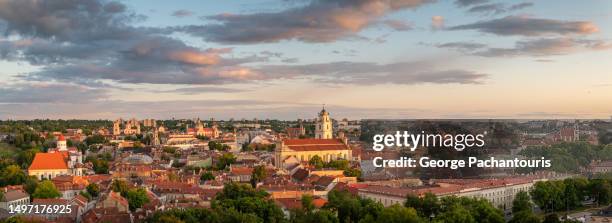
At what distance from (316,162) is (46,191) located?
27944 mm

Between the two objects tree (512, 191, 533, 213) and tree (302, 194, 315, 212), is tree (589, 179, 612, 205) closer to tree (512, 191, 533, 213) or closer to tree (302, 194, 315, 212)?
tree (512, 191, 533, 213)

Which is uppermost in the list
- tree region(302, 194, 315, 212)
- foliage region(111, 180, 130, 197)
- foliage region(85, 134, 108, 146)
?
foliage region(85, 134, 108, 146)

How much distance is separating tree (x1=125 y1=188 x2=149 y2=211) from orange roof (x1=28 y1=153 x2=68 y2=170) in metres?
21.7

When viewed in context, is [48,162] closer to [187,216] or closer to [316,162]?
[316,162]

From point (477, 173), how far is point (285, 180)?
12.8m

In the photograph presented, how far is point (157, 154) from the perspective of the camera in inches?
3270

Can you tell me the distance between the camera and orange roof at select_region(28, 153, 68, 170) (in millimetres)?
58062

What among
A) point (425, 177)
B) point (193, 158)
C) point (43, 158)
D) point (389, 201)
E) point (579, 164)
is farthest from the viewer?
point (193, 158)

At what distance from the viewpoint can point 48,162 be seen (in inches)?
2306

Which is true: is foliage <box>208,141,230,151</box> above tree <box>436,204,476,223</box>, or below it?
above

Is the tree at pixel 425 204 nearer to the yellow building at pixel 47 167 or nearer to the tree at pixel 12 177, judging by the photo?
the tree at pixel 12 177

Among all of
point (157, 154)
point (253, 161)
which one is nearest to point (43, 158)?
point (253, 161)

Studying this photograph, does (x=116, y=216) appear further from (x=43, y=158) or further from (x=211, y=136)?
(x=211, y=136)

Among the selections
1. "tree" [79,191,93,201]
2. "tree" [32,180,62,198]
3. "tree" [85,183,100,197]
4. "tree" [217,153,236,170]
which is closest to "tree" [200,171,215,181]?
"tree" [85,183,100,197]
